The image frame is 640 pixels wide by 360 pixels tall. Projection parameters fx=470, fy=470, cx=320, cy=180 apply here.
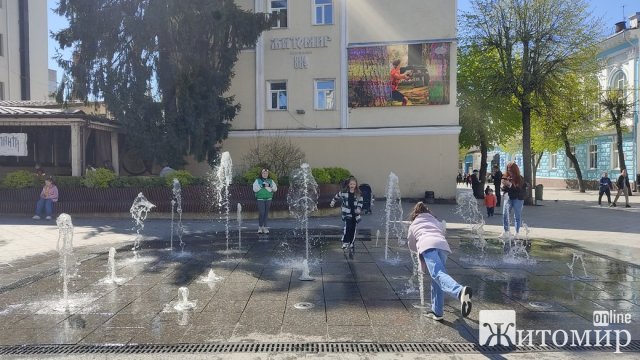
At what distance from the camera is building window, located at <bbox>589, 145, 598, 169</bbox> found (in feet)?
121

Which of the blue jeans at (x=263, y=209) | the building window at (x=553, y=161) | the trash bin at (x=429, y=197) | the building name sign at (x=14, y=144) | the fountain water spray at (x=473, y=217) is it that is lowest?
the fountain water spray at (x=473, y=217)

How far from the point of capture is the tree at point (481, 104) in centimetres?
2300

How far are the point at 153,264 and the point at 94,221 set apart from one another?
7893 millimetres

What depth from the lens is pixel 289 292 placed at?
657 cm

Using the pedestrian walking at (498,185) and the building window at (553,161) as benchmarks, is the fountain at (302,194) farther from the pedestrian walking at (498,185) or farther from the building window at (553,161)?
the building window at (553,161)

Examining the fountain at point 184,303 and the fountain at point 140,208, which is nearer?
the fountain at point 184,303

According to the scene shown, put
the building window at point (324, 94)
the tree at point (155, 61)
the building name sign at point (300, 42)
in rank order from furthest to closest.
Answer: the building window at point (324, 94), the building name sign at point (300, 42), the tree at point (155, 61)

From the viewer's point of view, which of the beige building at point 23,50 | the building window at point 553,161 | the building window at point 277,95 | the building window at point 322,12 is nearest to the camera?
the building window at point 322,12

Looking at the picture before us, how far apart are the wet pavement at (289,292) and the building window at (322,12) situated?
14.6 m

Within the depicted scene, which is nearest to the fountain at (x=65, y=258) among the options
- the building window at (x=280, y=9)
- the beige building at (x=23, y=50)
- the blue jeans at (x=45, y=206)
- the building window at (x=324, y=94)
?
the blue jeans at (x=45, y=206)

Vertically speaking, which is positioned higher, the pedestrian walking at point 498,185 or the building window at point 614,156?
the building window at point 614,156

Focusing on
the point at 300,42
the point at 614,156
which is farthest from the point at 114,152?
the point at 614,156

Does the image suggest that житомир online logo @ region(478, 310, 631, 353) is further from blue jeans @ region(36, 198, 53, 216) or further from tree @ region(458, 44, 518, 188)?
tree @ region(458, 44, 518, 188)

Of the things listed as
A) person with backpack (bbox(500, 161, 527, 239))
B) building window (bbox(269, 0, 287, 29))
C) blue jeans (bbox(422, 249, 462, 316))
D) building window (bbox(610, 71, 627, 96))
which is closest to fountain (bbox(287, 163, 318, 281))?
person with backpack (bbox(500, 161, 527, 239))
